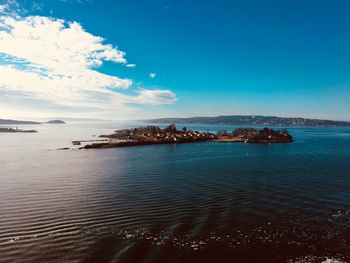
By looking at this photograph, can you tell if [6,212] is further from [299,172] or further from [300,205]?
[299,172]

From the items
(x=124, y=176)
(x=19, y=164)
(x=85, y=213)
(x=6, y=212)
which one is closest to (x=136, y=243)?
(x=85, y=213)

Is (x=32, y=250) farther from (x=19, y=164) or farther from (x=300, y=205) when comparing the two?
(x=19, y=164)

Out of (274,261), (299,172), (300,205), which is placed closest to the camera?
(274,261)

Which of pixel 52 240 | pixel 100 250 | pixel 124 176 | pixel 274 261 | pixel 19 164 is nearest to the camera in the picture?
pixel 274 261

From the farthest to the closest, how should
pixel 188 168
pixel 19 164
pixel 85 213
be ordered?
pixel 19 164, pixel 188 168, pixel 85 213

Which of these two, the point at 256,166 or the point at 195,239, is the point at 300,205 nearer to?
the point at 195,239

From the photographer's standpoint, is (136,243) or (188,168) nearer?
(136,243)

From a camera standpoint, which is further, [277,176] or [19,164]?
[19,164]

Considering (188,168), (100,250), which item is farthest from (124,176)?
(100,250)

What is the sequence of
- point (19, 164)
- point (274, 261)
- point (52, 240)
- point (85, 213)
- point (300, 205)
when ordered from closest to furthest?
1. point (274, 261)
2. point (52, 240)
3. point (85, 213)
4. point (300, 205)
5. point (19, 164)
